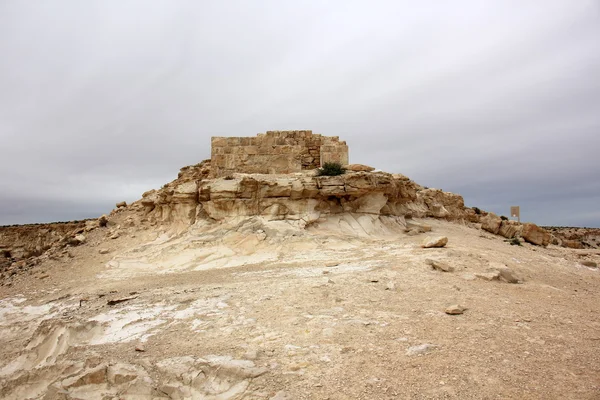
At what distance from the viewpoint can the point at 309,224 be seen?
10.4 meters

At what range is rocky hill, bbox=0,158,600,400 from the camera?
3334mm

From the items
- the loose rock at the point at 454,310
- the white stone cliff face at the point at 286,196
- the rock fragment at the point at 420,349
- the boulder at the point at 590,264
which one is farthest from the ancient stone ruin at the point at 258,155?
the rock fragment at the point at 420,349

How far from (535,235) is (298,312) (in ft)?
40.7

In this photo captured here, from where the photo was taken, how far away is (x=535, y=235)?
13812mm

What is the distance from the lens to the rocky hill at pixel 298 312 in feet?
10.9

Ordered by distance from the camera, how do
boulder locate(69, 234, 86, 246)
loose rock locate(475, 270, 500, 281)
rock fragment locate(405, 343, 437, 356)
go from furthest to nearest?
boulder locate(69, 234, 86, 246)
loose rock locate(475, 270, 500, 281)
rock fragment locate(405, 343, 437, 356)

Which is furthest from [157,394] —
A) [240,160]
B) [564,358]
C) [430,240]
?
[240,160]

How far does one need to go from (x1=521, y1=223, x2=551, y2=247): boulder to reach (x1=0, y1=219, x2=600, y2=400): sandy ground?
5.74 metres

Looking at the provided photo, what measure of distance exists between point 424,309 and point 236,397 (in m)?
2.62

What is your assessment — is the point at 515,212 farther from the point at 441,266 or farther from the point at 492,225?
the point at 441,266

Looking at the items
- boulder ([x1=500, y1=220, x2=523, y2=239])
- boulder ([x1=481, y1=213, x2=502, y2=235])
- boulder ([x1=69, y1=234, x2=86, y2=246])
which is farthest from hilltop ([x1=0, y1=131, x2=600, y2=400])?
boulder ([x1=481, y1=213, x2=502, y2=235])

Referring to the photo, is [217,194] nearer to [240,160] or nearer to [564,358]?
[240,160]

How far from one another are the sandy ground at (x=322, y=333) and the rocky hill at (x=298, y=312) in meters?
0.02

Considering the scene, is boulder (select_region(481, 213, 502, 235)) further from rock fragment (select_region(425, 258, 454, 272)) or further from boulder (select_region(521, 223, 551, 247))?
rock fragment (select_region(425, 258, 454, 272))
